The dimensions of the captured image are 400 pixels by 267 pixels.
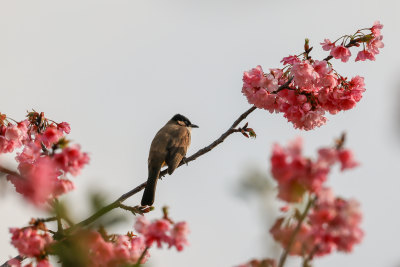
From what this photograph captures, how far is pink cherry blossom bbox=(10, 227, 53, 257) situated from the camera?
161 inches

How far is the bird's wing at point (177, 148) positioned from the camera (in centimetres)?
931

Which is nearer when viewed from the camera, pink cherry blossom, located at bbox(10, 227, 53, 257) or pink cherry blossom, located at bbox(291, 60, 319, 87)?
pink cherry blossom, located at bbox(10, 227, 53, 257)

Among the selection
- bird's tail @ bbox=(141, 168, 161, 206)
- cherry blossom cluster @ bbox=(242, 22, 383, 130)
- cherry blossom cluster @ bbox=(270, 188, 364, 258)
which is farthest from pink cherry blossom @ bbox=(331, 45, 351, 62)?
cherry blossom cluster @ bbox=(270, 188, 364, 258)

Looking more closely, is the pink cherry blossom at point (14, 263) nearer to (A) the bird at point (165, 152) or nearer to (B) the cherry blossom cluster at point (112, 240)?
(B) the cherry blossom cluster at point (112, 240)

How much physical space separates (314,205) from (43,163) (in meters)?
2.18

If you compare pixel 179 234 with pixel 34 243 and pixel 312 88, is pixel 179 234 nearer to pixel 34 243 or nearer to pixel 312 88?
pixel 34 243

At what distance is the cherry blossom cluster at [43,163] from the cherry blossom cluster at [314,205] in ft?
4.06

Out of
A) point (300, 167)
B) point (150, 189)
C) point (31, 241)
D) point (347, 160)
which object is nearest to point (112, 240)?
point (31, 241)

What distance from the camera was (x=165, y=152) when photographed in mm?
9742

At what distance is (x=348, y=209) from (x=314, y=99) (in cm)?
395

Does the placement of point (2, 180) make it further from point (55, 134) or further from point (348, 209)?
point (348, 209)

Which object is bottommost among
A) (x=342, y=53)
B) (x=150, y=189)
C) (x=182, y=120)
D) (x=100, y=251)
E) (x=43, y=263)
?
(x=100, y=251)

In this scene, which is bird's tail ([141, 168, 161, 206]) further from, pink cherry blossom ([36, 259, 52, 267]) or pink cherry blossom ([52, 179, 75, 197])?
pink cherry blossom ([36, 259, 52, 267])

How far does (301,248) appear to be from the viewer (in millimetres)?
3389
